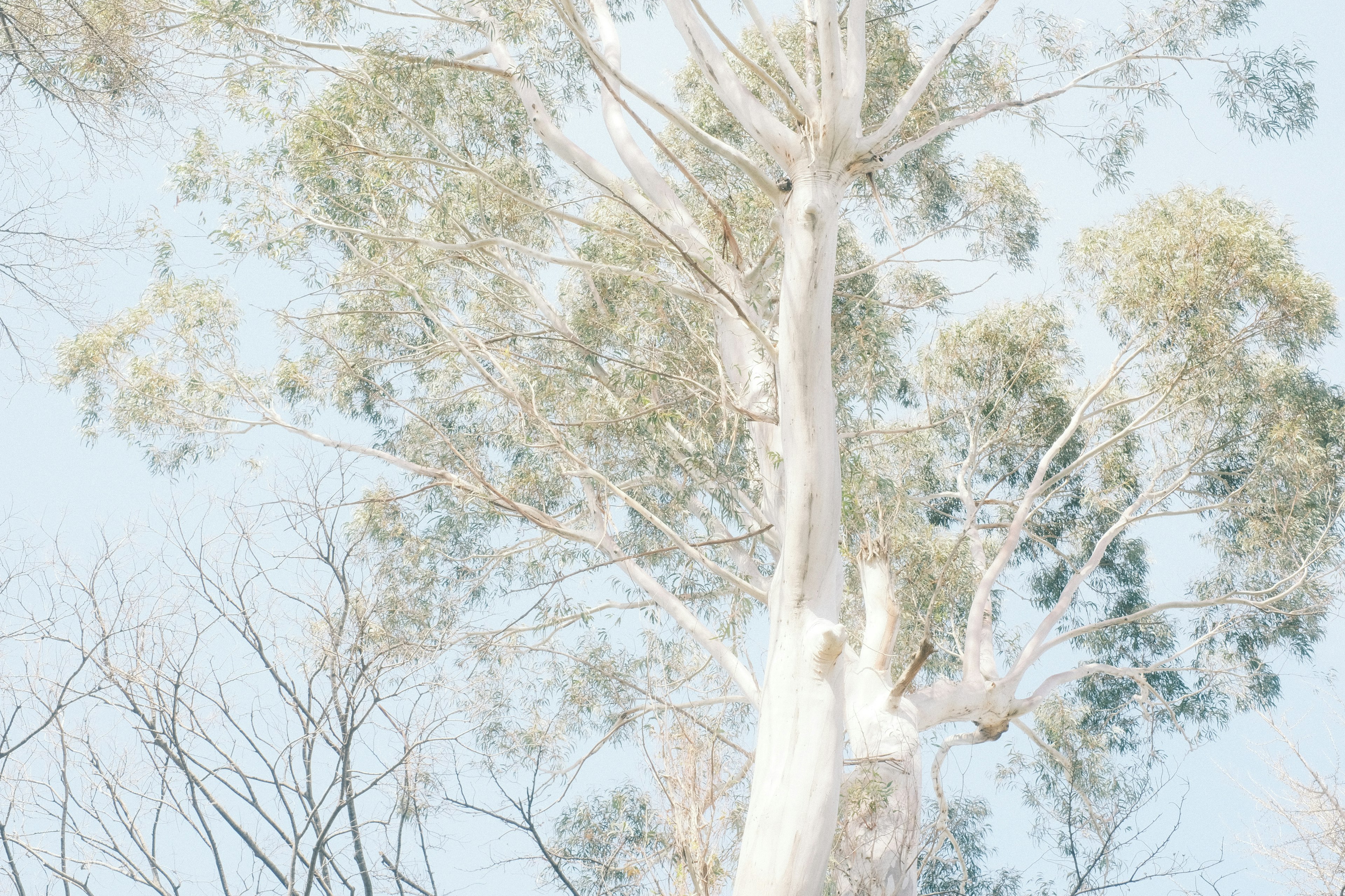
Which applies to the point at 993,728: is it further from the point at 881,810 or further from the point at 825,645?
the point at 825,645

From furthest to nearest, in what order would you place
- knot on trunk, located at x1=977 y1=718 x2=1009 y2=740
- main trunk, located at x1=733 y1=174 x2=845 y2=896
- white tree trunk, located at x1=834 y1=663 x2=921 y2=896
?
1. knot on trunk, located at x1=977 y1=718 x2=1009 y2=740
2. white tree trunk, located at x1=834 y1=663 x2=921 y2=896
3. main trunk, located at x1=733 y1=174 x2=845 y2=896

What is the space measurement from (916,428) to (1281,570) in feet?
15.5

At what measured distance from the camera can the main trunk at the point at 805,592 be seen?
4.19 meters

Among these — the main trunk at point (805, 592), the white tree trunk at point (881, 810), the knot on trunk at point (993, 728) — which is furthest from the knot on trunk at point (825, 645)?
the knot on trunk at point (993, 728)

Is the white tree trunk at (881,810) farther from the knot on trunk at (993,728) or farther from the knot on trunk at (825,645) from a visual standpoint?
the knot on trunk at (825,645)

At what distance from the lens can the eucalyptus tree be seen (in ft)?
15.9

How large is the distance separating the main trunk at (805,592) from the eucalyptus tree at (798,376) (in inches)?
0.5

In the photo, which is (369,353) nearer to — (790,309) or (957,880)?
(790,309)

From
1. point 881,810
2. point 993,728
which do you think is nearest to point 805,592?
point 881,810

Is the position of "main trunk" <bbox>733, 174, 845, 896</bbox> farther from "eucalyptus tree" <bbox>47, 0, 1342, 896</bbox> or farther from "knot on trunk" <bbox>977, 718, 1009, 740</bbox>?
"knot on trunk" <bbox>977, 718, 1009, 740</bbox>

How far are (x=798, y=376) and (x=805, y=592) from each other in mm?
783

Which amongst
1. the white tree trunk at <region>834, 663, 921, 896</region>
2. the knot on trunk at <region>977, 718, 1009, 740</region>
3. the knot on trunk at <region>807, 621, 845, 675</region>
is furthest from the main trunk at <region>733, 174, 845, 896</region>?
the knot on trunk at <region>977, 718, 1009, 740</region>

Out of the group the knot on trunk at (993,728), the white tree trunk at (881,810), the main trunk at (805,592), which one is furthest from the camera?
the knot on trunk at (993,728)

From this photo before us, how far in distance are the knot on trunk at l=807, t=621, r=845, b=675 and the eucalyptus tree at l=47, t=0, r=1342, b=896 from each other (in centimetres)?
1
